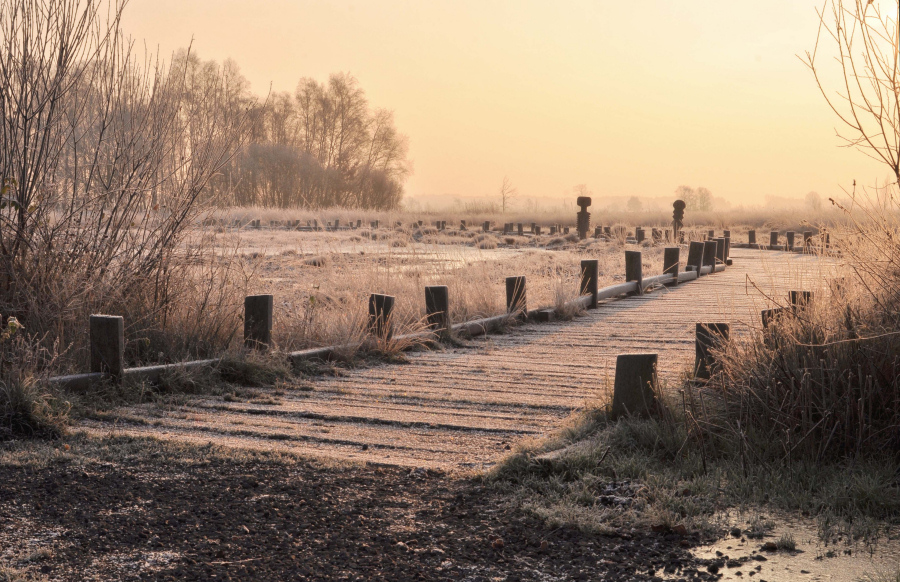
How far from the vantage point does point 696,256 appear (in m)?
14.9

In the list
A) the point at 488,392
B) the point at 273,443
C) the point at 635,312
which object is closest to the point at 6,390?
the point at 273,443

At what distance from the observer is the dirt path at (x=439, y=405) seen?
15.0 ft

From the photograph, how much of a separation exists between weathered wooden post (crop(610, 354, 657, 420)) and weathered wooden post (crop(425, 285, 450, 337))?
364 cm

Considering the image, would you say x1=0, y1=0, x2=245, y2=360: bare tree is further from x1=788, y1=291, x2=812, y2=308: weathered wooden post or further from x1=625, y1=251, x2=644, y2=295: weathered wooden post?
x1=625, y1=251, x2=644, y2=295: weathered wooden post

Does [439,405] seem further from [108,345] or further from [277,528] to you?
[277,528]

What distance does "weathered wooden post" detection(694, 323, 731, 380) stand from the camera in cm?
466

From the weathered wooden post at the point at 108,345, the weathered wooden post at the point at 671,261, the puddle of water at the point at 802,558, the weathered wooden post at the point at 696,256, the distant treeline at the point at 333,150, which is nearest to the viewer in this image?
the puddle of water at the point at 802,558

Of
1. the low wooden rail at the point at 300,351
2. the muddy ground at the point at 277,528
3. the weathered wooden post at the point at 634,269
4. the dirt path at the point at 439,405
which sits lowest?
the muddy ground at the point at 277,528

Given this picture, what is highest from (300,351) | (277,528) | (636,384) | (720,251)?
(720,251)

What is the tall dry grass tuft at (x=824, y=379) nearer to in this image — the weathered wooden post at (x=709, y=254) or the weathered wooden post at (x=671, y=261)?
the weathered wooden post at (x=671, y=261)

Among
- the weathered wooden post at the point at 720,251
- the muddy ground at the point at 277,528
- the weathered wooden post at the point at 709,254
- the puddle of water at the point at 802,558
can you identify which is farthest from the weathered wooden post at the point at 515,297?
the weathered wooden post at the point at 720,251

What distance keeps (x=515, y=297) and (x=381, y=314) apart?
2.43m

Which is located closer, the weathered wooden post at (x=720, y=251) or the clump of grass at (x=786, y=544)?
the clump of grass at (x=786, y=544)

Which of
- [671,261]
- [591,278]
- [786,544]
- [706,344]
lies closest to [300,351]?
[706,344]
